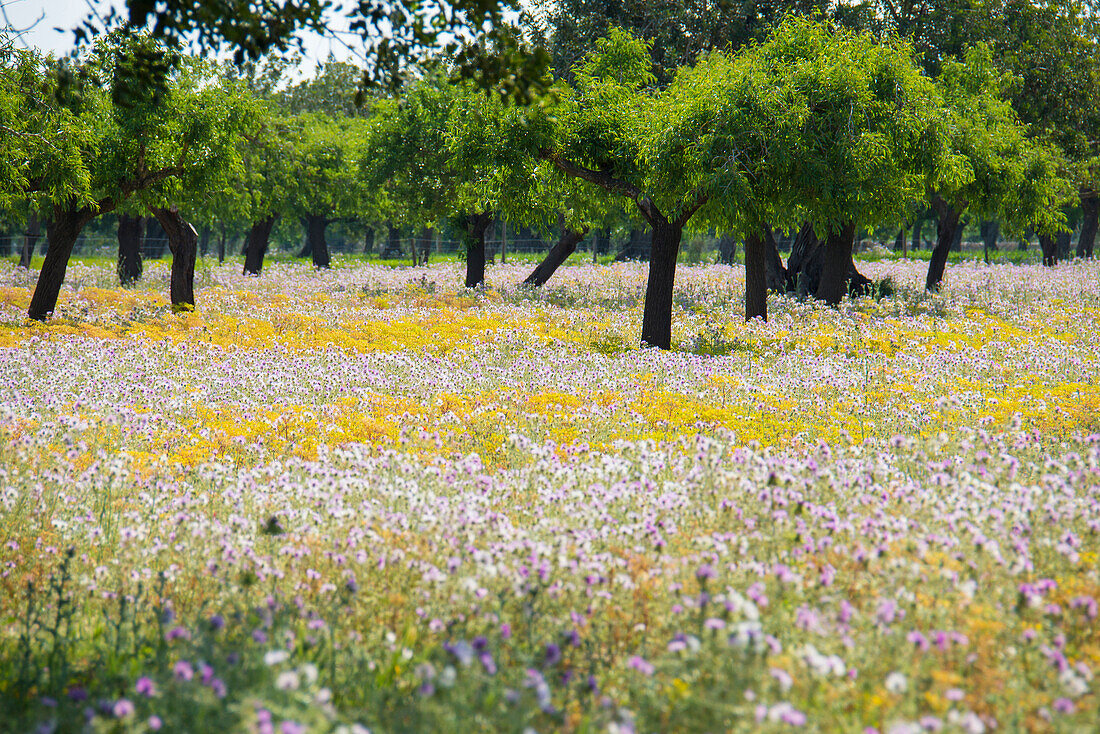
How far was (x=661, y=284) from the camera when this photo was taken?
15.9 m

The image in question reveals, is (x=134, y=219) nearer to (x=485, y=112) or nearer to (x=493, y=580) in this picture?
A: (x=485, y=112)

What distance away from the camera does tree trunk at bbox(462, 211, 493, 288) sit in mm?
27719

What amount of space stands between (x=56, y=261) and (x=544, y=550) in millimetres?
16910

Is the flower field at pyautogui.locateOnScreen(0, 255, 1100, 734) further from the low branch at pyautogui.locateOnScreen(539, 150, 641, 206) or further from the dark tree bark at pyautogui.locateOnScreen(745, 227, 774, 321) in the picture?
the dark tree bark at pyautogui.locateOnScreen(745, 227, 774, 321)

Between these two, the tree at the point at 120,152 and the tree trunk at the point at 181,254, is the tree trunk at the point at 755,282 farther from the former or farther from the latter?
the tree trunk at the point at 181,254

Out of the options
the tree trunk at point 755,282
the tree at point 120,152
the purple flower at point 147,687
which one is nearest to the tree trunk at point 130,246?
the tree at point 120,152

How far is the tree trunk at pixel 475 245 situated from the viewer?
27.7 m

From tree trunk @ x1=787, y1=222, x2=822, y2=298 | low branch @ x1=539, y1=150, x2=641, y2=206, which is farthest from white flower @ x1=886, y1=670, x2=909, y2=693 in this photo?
tree trunk @ x1=787, y1=222, x2=822, y2=298

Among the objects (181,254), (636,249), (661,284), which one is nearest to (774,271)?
(661,284)

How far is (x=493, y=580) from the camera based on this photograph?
458 centimetres

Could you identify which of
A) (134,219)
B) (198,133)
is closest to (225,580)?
(198,133)

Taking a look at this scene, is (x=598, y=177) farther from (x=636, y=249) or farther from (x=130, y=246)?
(x=636, y=249)

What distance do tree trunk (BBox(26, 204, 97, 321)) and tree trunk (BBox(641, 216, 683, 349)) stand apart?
1203 centimetres

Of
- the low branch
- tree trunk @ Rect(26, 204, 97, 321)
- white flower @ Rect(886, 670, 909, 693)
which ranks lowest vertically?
white flower @ Rect(886, 670, 909, 693)
